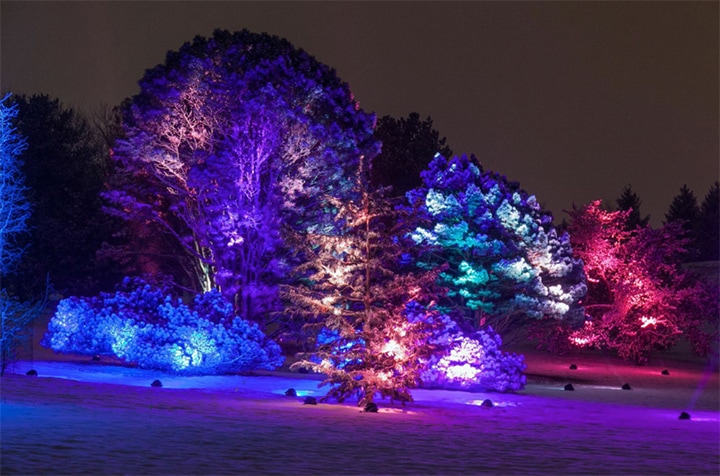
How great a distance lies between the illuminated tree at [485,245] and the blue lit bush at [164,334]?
226 inches

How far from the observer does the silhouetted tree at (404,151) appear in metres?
40.7

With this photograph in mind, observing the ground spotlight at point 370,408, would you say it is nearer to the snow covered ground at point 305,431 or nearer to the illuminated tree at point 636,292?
the snow covered ground at point 305,431

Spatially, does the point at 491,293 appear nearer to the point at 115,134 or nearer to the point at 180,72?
the point at 180,72

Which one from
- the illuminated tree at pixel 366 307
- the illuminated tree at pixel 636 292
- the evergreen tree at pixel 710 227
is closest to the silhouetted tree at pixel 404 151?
the illuminated tree at pixel 636 292

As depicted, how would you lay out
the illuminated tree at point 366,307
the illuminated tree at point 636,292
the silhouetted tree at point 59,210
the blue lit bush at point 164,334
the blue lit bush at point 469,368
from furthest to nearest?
the silhouetted tree at point 59,210 < the illuminated tree at point 636,292 < the blue lit bush at point 469,368 < the blue lit bush at point 164,334 < the illuminated tree at point 366,307

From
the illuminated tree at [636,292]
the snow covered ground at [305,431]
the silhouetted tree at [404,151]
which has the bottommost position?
the snow covered ground at [305,431]

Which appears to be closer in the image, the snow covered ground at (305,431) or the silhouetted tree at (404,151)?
the snow covered ground at (305,431)

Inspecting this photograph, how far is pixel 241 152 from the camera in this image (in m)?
25.1

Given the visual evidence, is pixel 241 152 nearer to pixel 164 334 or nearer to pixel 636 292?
pixel 164 334

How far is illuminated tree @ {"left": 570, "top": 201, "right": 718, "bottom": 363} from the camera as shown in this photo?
107 ft

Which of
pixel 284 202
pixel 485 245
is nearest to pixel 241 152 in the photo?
pixel 284 202

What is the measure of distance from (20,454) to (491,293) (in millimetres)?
18182

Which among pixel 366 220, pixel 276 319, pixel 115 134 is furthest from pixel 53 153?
pixel 366 220

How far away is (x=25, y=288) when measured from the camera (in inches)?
1366
